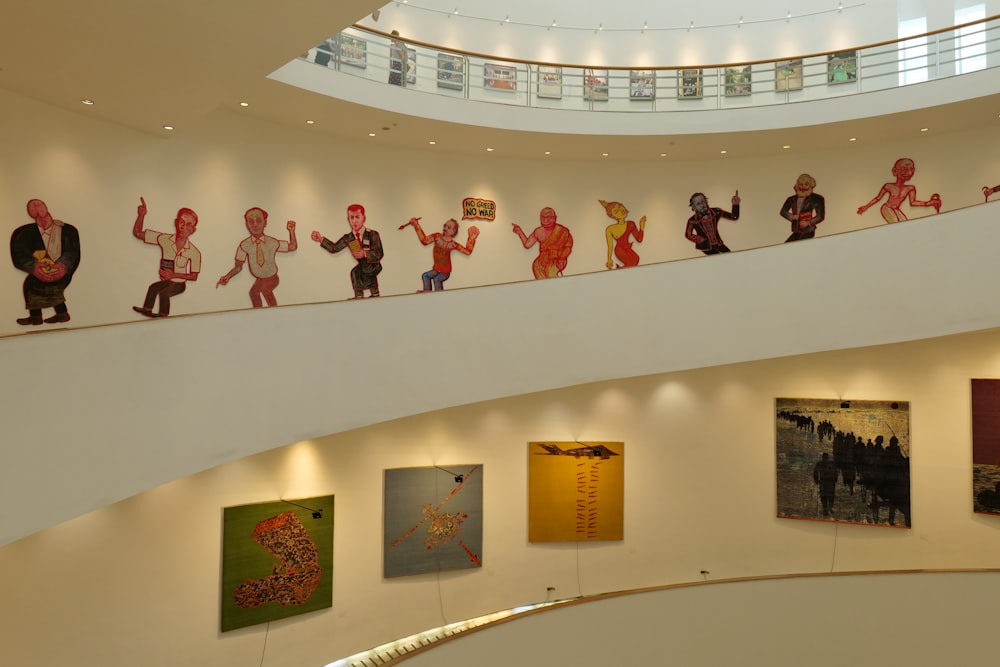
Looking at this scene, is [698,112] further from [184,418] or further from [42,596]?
[42,596]

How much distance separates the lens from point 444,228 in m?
11.6

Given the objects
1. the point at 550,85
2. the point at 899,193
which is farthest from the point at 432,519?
the point at 899,193

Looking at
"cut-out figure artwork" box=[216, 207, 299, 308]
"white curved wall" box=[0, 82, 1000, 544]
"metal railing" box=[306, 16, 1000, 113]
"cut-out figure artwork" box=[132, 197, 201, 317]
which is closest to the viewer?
"white curved wall" box=[0, 82, 1000, 544]

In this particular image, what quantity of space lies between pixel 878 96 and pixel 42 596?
11.6 metres

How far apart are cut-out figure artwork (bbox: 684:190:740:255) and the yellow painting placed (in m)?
3.78

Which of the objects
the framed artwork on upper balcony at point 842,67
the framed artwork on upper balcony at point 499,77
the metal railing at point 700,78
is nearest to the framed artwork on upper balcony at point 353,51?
the metal railing at point 700,78

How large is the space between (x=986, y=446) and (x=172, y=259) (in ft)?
34.4

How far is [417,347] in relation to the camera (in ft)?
22.9

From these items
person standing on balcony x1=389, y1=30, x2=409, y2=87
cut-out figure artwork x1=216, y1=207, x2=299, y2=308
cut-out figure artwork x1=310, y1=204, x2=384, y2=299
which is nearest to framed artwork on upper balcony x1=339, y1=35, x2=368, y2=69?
person standing on balcony x1=389, y1=30, x2=409, y2=87

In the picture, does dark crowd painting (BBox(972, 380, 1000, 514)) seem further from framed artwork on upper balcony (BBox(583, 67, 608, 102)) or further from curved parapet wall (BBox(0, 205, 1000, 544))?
framed artwork on upper balcony (BBox(583, 67, 608, 102))

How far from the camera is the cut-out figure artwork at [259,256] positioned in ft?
32.4

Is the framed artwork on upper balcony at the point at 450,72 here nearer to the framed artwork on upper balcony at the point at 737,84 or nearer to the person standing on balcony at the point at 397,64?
the person standing on balcony at the point at 397,64

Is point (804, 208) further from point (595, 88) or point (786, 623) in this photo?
point (786, 623)

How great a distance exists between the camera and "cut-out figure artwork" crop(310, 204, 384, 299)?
10.8 m
